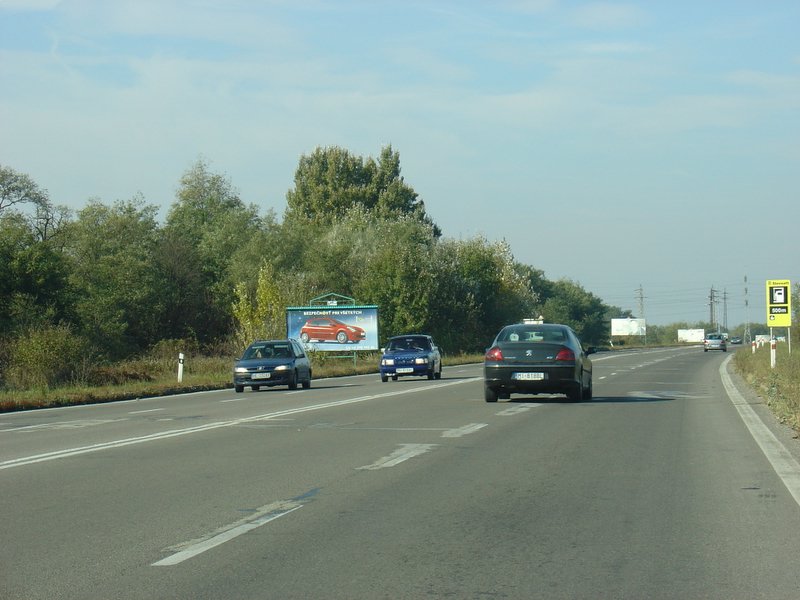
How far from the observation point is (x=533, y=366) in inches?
889

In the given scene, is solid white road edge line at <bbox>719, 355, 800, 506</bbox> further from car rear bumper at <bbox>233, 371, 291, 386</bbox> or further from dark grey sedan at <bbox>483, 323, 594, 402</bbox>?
car rear bumper at <bbox>233, 371, 291, 386</bbox>

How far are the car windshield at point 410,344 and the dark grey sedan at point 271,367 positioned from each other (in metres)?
5.66

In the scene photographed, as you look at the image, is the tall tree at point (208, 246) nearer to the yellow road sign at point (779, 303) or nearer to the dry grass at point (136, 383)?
the dry grass at point (136, 383)

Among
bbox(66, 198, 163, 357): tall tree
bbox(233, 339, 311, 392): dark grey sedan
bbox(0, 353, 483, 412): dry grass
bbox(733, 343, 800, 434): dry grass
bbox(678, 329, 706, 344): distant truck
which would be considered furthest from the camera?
bbox(678, 329, 706, 344): distant truck

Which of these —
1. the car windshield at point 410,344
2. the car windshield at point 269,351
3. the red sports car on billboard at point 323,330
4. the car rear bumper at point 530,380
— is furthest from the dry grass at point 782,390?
the red sports car on billboard at point 323,330

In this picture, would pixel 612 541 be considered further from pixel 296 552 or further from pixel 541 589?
pixel 296 552

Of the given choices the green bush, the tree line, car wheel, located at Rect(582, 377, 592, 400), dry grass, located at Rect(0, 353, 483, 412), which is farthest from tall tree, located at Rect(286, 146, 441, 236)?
car wheel, located at Rect(582, 377, 592, 400)

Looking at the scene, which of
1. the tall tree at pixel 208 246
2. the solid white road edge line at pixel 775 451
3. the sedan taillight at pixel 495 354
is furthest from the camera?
the tall tree at pixel 208 246

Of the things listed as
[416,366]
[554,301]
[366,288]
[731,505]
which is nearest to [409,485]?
[731,505]

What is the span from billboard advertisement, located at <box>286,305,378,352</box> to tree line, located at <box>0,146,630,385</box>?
7.00 feet

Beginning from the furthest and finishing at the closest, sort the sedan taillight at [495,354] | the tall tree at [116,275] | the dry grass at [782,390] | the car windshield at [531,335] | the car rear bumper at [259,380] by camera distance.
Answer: the tall tree at [116,275] → the car rear bumper at [259,380] → the car windshield at [531,335] → the sedan taillight at [495,354] → the dry grass at [782,390]

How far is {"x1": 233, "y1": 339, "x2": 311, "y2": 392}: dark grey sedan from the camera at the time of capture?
3123cm

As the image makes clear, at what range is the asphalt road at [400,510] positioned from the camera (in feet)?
22.0

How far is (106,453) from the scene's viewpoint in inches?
543
